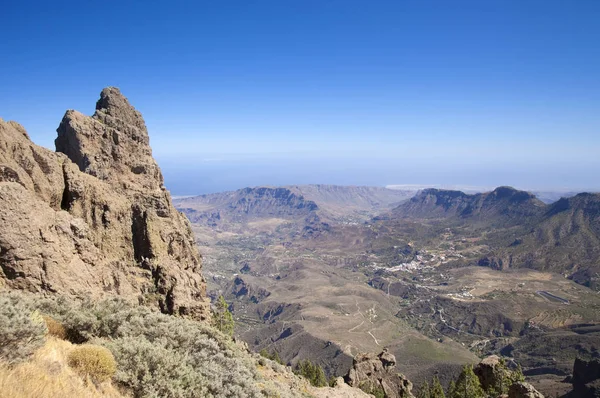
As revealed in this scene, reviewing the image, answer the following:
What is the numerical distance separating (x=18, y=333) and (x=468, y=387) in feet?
179

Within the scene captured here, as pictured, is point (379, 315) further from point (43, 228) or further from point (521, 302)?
point (43, 228)

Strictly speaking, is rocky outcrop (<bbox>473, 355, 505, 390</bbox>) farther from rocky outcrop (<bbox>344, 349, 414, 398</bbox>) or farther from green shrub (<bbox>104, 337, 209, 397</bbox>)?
green shrub (<bbox>104, 337, 209, 397</bbox>)

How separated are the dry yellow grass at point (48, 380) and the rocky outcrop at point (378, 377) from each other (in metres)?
53.4

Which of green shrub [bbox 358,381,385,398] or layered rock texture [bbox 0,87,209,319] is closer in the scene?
layered rock texture [bbox 0,87,209,319]

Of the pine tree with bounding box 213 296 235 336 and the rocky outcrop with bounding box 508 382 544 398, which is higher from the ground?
the rocky outcrop with bounding box 508 382 544 398

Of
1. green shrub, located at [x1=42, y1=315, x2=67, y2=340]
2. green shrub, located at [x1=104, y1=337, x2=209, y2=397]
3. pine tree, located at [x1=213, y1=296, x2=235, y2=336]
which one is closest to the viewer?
green shrub, located at [x1=104, y1=337, x2=209, y2=397]

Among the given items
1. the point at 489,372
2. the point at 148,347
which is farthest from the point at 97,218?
the point at 489,372

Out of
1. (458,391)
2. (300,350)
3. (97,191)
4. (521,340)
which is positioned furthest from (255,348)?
(97,191)

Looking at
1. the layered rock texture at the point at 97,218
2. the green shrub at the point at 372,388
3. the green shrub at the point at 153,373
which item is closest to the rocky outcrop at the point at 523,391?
the green shrub at the point at 372,388

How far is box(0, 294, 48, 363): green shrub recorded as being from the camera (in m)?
9.38

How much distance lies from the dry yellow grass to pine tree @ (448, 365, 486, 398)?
2028 inches

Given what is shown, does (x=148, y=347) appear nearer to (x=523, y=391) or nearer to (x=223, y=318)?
(x=523, y=391)

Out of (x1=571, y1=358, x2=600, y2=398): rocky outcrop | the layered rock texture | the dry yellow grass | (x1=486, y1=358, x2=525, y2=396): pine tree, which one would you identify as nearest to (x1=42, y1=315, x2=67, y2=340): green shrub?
the dry yellow grass

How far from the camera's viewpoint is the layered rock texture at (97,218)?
19.7 m
